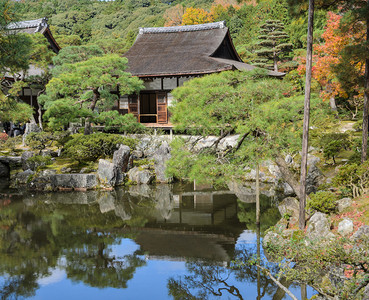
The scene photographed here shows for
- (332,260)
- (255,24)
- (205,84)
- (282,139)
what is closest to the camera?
(332,260)

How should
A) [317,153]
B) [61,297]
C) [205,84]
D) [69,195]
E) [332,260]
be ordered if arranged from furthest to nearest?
[317,153], [69,195], [205,84], [61,297], [332,260]

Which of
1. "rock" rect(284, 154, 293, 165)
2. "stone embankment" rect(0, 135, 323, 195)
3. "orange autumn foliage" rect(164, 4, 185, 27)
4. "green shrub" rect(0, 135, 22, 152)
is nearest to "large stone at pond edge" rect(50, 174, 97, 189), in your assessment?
"stone embankment" rect(0, 135, 323, 195)

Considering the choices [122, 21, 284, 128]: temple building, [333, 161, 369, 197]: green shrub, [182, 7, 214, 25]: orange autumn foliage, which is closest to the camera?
[333, 161, 369, 197]: green shrub

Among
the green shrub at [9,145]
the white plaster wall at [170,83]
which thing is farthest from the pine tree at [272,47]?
the green shrub at [9,145]

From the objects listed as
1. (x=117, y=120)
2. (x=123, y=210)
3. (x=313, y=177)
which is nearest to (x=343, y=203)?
(x=313, y=177)

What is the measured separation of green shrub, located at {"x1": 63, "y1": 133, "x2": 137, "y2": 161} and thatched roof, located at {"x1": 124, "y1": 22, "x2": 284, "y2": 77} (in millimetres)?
5583

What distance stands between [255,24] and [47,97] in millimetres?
29898

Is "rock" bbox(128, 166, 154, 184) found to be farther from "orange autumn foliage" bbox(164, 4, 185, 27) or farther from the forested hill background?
"orange autumn foliage" bbox(164, 4, 185, 27)

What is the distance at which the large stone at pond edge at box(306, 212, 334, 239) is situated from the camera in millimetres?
9878

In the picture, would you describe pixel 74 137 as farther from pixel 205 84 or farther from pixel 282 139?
pixel 282 139

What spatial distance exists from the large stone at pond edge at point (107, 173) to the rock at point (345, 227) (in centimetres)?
1172

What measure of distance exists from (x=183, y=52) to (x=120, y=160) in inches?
419

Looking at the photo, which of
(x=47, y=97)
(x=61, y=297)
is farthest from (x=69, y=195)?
(x=61, y=297)

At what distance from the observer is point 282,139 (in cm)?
1163
